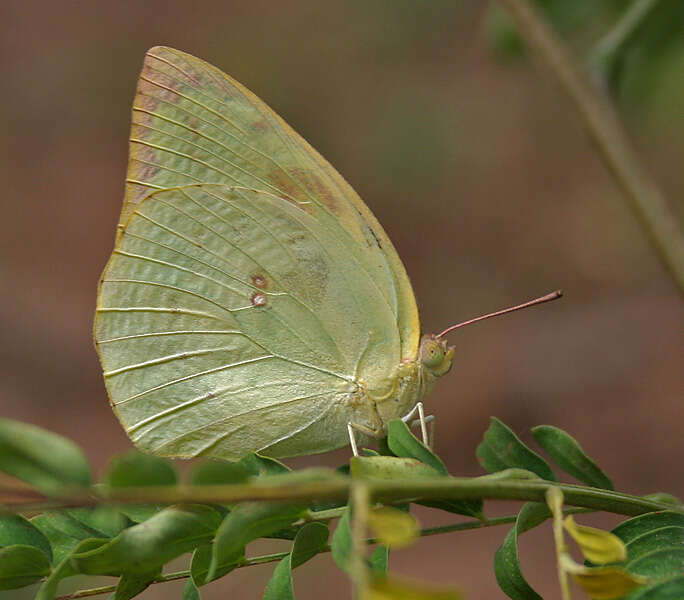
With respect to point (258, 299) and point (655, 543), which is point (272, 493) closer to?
point (655, 543)

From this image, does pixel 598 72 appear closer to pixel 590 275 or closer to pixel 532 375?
pixel 532 375

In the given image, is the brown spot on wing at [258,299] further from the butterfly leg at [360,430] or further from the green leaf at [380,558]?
the green leaf at [380,558]

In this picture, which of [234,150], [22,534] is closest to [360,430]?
[234,150]

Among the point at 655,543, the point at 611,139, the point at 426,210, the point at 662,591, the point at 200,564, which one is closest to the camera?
the point at 662,591

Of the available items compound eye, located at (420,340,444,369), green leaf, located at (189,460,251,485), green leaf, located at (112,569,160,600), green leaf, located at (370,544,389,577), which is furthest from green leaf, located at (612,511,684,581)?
compound eye, located at (420,340,444,369)

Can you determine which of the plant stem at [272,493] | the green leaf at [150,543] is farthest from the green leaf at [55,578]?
the plant stem at [272,493]

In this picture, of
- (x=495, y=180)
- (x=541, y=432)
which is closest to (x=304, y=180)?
(x=541, y=432)

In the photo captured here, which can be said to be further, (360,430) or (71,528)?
→ (360,430)

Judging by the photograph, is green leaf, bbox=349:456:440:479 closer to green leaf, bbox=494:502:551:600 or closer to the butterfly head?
green leaf, bbox=494:502:551:600
